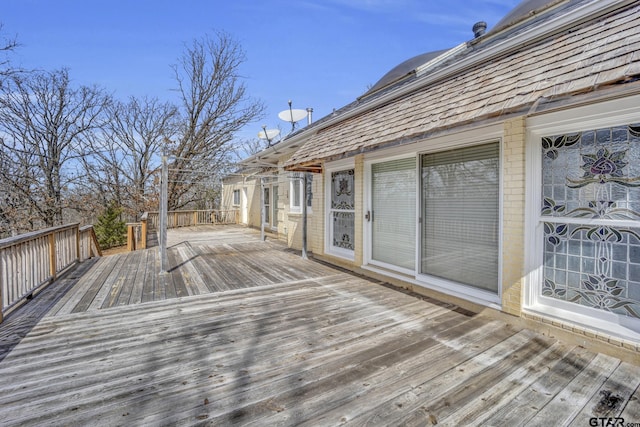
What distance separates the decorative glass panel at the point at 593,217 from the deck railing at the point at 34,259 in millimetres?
6153

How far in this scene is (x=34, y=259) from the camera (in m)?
4.48

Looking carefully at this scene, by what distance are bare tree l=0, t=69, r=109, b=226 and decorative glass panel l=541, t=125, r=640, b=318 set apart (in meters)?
15.9

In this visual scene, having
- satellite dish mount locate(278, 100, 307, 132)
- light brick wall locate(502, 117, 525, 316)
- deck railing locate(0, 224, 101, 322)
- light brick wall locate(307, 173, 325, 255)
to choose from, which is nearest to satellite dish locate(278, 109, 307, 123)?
satellite dish mount locate(278, 100, 307, 132)

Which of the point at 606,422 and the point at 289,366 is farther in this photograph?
the point at 289,366

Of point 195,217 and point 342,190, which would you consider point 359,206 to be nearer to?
point 342,190

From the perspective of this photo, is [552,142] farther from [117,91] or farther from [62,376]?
[117,91]

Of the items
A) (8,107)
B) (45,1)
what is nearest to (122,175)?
(8,107)

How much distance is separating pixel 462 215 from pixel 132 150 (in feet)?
60.3

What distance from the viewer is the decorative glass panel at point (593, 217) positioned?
8.39 ft

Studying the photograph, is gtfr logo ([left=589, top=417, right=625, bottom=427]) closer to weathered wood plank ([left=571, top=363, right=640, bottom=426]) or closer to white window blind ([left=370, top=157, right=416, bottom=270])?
weathered wood plank ([left=571, top=363, right=640, bottom=426])

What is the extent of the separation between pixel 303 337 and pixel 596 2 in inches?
167

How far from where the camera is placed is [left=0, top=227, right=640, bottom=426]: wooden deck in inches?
75.2

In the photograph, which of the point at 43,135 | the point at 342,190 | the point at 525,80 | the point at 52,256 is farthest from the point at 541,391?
the point at 43,135

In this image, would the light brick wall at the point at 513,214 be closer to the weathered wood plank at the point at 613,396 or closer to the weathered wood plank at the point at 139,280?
the weathered wood plank at the point at 613,396
